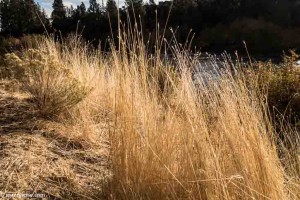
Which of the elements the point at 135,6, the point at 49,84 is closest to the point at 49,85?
the point at 49,84

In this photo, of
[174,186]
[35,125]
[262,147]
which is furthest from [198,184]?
[35,125]

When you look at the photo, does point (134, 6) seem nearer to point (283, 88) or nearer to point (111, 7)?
point (111, 7)

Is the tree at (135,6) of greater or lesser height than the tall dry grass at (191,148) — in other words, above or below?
above

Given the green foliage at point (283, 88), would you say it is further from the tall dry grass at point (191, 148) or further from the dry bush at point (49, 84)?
the tall dry grass at point (191, 148)

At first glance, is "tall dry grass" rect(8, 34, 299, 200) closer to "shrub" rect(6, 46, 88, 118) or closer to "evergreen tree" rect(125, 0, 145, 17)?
"evergreen tree" rect(125, 0, 145, 17)

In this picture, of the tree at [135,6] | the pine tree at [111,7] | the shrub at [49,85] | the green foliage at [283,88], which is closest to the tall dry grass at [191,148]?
the tree at [135,6]

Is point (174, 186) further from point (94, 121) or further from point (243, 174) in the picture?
point (94, 121)

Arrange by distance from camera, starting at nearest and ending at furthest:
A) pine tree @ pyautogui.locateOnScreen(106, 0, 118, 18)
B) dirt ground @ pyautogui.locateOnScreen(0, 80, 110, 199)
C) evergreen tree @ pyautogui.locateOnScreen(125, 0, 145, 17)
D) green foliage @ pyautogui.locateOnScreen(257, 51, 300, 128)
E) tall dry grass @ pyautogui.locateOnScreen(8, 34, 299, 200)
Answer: tall dry grass @ pyautogui.locateOnScreen(8, 34, 299, 200), dirt ground @ pyautogui.locateOnScreen(0, 80, 110, 199), evergreen tree @ pyautogui.locateOnScreen(125, 0, 145, 17), pine tree @ pyautogui.locateOnScreen(106, 0, 118, 18), green foliage @ pyautogui.locateOnScreen(257, 51, 300, 128)

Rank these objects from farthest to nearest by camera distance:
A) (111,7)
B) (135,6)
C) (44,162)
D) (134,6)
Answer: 1. (135,6)
2. (134,6)
3. (111,7)
4. (44,162)

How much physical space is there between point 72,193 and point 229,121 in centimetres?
93

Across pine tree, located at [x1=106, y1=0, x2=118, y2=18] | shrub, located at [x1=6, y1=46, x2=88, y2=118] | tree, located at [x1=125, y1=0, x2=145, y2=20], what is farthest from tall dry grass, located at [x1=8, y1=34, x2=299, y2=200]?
shrub, located at [x1=6, y1=46, x2=88, y2=118]

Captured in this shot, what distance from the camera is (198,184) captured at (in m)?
1.65

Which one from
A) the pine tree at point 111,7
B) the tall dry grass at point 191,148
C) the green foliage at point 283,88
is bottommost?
the green foliage at point 283,88

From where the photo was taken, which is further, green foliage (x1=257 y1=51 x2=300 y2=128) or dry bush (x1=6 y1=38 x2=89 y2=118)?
green foliage (x1=257 y1=51 x2=300 y2=128)
